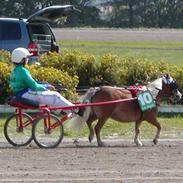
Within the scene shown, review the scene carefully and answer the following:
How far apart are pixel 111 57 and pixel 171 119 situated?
167 inches

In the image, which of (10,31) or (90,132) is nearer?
(90,132)

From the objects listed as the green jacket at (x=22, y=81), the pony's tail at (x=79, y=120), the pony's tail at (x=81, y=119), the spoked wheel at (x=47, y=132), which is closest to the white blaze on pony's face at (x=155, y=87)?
the pony's tail at (x=81, y=119)

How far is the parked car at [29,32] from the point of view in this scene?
942 inches

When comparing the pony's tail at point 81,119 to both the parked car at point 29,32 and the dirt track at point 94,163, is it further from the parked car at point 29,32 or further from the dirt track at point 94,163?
the parked car at point 29,32

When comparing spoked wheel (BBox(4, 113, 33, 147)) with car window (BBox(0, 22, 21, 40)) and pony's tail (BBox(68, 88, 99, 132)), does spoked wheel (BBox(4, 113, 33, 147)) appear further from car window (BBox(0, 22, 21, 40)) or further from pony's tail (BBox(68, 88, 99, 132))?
car window (BBox(0, 22, 21, 40))

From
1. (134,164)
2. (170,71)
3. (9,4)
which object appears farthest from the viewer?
(9,4)

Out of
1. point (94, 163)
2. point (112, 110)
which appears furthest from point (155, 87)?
point (94, 163)

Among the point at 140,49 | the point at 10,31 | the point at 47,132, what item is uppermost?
the point at 10,31

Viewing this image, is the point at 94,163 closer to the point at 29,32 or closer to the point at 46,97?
the point at 46,97

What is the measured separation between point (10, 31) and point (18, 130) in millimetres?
10174

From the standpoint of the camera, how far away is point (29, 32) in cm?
2411

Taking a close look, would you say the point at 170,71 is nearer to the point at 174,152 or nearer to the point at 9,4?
the point at 174,152

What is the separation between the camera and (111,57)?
858 inches

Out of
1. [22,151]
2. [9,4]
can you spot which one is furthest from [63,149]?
[9,4]
